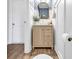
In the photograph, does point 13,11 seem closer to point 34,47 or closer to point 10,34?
point 10,34

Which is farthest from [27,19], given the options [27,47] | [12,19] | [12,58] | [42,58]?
[42,58]

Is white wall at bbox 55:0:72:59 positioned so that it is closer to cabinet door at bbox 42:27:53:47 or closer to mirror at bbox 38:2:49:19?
cabinet door at bbox 42:27:53:47

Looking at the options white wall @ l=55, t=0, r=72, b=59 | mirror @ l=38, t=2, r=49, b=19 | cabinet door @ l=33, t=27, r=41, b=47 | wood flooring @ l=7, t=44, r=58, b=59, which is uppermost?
mirror @ l=38, t=2, r=49, b=19

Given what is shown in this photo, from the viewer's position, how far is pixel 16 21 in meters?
6.18

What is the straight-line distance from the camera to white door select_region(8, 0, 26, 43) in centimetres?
616

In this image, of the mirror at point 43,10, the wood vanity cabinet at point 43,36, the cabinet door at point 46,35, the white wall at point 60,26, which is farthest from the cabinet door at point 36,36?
the white wall at point 60,26

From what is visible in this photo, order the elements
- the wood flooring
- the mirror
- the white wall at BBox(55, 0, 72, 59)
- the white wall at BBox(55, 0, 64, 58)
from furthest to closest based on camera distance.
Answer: the mirror
the wood flooring
the white wall at BBox(55, 0, 64, 58)
the white wall at BBox(55, 0, 72, 59)

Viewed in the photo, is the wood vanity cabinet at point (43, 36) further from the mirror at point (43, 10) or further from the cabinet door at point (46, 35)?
the mirror at point (43, 10)

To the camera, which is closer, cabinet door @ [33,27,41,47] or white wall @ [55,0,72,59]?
white wall @ [55,0,72,59]

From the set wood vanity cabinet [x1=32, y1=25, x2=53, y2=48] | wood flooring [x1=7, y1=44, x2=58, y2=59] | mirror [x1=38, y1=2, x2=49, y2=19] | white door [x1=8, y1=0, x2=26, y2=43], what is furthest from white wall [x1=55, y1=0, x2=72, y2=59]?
white door [x1=8, y1=0, x2=26, y2=43]

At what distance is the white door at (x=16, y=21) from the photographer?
242 inches

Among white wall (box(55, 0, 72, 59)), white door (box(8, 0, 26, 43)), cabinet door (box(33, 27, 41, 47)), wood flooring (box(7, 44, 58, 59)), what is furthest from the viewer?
white door (box(8, 0, 26, 43))

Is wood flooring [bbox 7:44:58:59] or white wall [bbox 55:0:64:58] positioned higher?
white wall [bbox 55:0:64:58]
